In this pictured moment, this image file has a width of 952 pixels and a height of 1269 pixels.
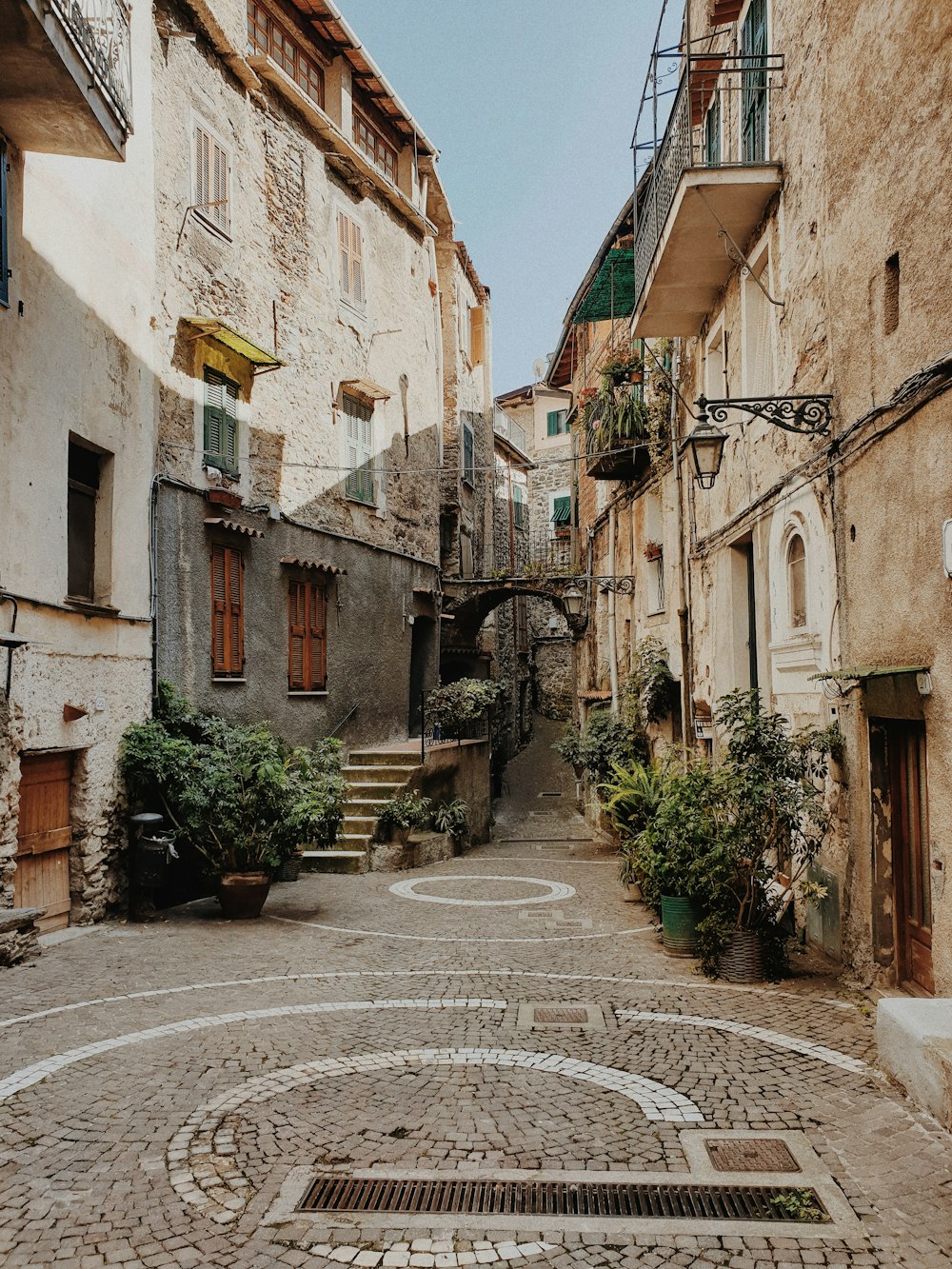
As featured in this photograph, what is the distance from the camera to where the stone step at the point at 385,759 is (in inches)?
634

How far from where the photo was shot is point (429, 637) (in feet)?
71.1

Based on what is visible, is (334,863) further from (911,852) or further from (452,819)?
(911,852)

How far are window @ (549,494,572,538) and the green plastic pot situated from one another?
24286 mm

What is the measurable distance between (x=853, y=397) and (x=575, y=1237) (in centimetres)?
600

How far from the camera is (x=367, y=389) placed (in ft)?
59.3

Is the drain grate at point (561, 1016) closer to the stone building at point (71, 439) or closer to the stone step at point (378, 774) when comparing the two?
the stone building at point (71, 439)

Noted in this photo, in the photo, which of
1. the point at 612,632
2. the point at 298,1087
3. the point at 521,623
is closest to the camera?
the point at 298,1087

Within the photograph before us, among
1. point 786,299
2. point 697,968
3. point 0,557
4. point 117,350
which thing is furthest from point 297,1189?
point 117,350

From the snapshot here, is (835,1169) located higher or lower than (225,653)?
lower

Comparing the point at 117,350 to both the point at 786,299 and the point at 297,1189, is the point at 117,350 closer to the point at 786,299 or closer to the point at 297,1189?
the point at 786,299

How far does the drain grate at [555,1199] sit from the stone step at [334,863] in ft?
30.8

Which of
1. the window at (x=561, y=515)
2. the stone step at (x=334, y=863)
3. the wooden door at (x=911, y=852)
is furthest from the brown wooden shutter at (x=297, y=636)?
the window at (x=561, y=515)

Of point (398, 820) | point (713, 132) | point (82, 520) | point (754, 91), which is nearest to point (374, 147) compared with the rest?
point (713, 132)

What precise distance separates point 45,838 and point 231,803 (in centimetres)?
183
